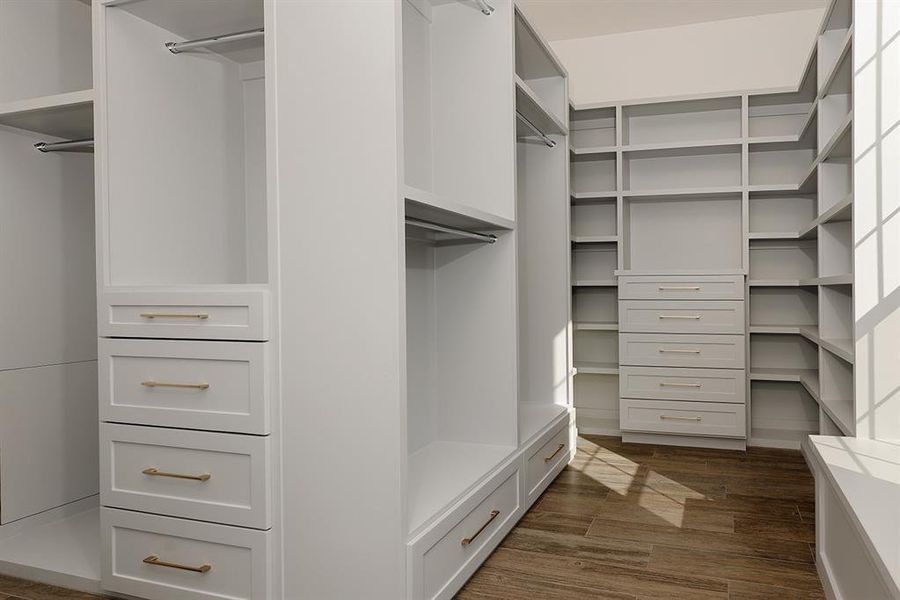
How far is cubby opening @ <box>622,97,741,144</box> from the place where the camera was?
422 centimetres

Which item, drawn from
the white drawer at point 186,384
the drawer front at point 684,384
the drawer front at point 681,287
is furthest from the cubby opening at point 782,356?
the white drawer at point 186,384

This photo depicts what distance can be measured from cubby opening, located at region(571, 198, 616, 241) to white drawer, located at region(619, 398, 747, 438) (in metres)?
1.11

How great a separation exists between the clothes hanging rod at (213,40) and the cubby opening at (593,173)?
2.59m

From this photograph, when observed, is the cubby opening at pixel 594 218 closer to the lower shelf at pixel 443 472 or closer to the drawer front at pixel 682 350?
the drawer front at pixel 682 350

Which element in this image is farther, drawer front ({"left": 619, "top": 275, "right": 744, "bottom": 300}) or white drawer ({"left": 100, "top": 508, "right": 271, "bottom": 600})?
drawer front ({"left": 619, "top": 275, "right": 744, "bottom": 300})

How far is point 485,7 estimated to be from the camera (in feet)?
8.98

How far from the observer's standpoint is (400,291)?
1884 millimetres

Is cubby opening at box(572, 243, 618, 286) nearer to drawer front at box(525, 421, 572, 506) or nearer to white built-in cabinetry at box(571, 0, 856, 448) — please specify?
white built-in cabinetry at box(571, 0, 856, 448)

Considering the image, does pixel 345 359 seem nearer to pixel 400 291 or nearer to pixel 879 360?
pixel 400 291

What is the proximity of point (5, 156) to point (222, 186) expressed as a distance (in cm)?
77

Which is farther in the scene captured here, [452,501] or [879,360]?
[879,360]

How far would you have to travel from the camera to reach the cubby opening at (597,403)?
4.48 metres

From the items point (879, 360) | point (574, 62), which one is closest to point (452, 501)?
point (879, 360)

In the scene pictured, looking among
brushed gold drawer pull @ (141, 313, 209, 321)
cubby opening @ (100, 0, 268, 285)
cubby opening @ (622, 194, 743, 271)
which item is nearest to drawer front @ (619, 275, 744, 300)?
cubby opening @ (622, 194, 743, 271)
